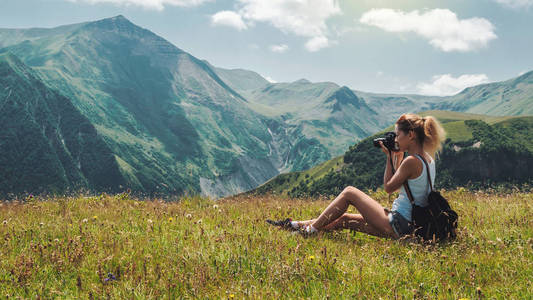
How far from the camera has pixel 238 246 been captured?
4590 mm

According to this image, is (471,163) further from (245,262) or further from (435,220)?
(245,262)

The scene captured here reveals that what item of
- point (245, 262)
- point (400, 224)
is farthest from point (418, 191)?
point (245, 262)

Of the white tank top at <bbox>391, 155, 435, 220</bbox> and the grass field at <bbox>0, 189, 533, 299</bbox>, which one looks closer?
the grass field at <bbox>0, 189, 533, 299</bbox>

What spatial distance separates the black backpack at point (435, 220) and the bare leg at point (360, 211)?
541 millimetres

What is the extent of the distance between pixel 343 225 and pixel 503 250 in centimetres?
244

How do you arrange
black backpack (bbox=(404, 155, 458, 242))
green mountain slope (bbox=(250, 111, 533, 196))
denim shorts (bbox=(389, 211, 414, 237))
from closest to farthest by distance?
black backpack (bbox=(404, 155, 458, 242)) → denim shorts (bbox=(389, 211, 414, 237)) → green mountain slope (bbox=(250, 111, 533, 196))

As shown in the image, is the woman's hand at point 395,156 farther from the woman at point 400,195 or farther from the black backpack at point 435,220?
the black backpack at point 435,220

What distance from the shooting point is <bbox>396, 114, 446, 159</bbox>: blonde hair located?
557cm

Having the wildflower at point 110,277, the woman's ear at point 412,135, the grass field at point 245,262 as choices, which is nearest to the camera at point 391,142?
the woman's ear at point 412,135

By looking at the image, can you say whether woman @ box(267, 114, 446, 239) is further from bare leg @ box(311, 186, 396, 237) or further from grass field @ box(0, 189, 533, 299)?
grass field @ box(0, 189, 533, 299)

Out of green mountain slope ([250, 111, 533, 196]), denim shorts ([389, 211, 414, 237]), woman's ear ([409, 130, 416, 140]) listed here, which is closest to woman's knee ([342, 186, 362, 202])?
denim shorts ([389, 211, 414, 237])

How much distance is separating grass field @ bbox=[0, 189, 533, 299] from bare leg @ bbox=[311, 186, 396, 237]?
22 centimetres

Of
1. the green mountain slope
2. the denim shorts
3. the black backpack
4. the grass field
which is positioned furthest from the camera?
the green mountain slope

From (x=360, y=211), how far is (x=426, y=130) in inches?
73.3
